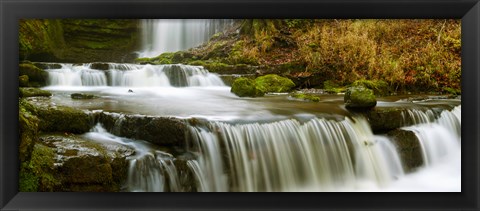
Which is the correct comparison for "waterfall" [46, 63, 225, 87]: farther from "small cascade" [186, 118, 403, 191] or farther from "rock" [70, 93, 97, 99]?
"small cascade" [186, 118, 403, 191]

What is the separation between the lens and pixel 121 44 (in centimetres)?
411

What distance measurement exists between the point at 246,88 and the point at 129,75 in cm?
122

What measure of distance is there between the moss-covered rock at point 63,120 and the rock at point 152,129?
0.26 meters

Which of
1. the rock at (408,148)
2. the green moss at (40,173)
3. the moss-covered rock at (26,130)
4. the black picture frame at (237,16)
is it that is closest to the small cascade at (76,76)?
the moss-covered rock at (26,130)

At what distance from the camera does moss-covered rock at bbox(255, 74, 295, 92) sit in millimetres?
4258

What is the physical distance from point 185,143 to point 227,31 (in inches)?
45.4

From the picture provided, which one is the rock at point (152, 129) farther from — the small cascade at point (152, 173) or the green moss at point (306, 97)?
the green moss at point (306, 97)

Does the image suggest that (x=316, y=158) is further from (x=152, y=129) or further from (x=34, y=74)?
(x=34, y=74)

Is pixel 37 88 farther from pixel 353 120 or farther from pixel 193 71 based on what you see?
pixel 353 120

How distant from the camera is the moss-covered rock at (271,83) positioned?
168 inches

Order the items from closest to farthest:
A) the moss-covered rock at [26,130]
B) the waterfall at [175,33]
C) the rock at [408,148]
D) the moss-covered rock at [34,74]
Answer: the moss-covered rock at [26,130], the moss-covered rock at [34,74], the waterfall at [175,33], the rock at [408,148]

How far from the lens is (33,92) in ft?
11.4
